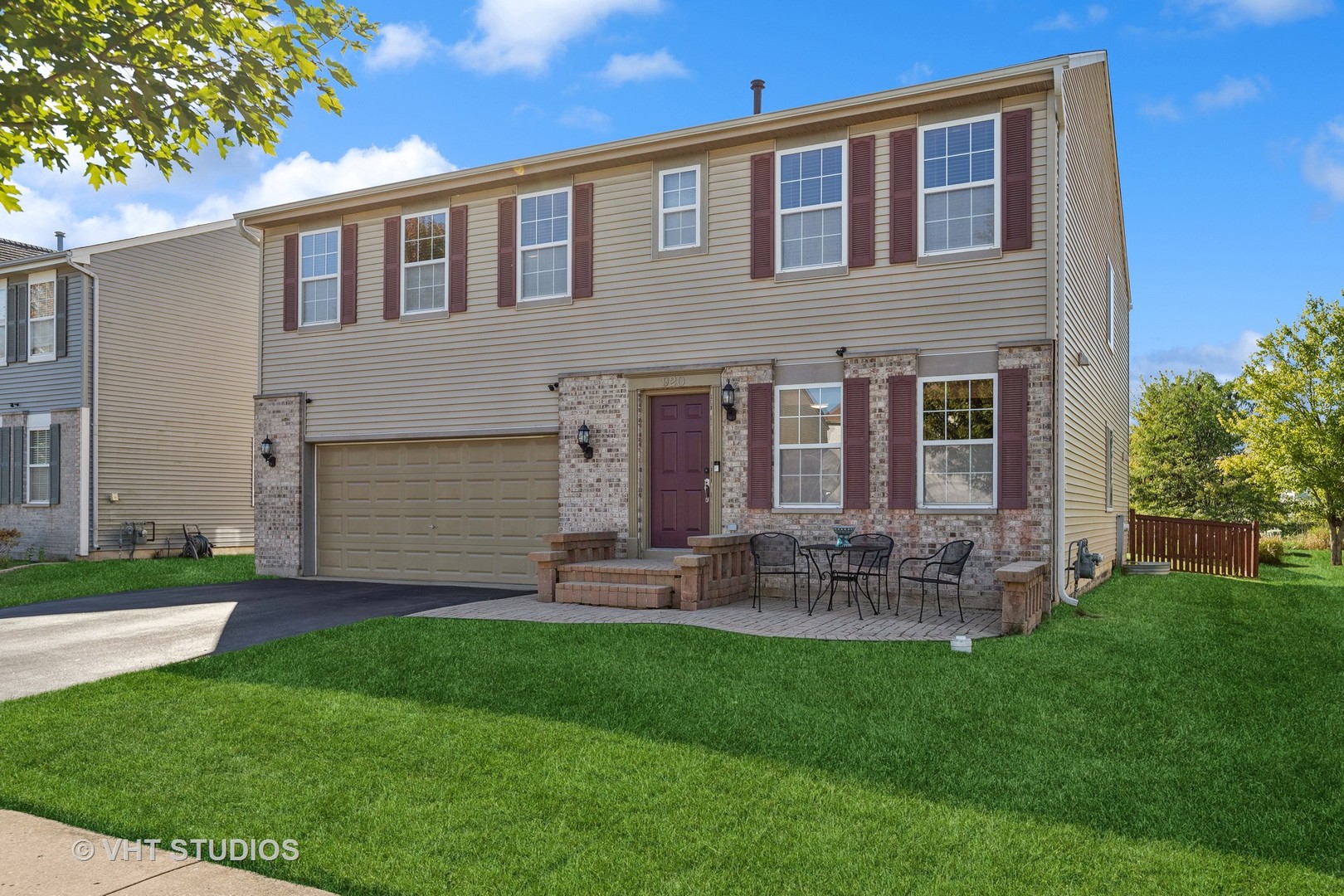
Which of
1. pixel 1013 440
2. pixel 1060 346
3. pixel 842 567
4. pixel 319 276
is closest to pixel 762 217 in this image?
pixel 1060 346

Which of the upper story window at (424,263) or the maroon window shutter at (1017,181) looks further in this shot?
the upper story window at (424,263)

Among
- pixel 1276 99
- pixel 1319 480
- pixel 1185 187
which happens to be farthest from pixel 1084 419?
pixel 1276 99

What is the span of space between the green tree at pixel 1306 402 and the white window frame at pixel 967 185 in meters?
15.2

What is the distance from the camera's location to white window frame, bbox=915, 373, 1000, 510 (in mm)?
10367

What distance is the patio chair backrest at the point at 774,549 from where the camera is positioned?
10.6 metres

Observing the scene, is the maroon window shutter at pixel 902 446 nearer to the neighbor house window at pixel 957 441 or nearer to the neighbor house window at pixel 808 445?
the neighbor house window at pixel 957 441

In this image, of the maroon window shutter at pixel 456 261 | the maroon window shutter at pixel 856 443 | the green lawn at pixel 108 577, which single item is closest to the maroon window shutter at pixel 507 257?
the maroon window shutter at pixel 456 261

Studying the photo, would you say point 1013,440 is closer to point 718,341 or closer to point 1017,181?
point 1017,181

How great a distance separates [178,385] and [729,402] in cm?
1358

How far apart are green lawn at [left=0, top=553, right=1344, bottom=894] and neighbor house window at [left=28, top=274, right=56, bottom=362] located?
557 inches

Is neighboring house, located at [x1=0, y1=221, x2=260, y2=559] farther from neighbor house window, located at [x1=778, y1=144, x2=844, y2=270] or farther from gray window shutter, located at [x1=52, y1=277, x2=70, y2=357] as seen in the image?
neighbor house window, located at [x1=778, y1=144, x2=844, y2=270]

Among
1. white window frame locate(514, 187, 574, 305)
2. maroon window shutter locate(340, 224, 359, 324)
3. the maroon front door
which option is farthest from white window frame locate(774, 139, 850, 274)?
maroon window shutter locate(340, 224, 359, 324)

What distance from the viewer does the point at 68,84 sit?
5355 millimetres

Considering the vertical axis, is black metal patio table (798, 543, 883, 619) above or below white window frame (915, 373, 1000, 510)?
below
